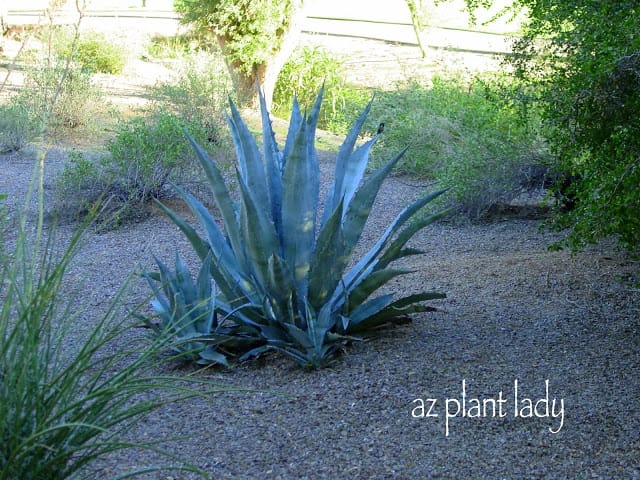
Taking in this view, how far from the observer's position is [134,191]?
791 cm

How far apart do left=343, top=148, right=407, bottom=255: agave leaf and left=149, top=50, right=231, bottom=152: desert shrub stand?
5939 mm

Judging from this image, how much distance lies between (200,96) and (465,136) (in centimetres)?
392

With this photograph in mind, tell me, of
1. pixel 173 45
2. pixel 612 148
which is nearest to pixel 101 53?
pixel 173 45

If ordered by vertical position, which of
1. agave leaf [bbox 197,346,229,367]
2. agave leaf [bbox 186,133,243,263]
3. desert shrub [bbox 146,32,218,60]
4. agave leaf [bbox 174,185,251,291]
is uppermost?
desert shrub [bbox 146,32,218,60]

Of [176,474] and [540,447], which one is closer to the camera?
[176,474]

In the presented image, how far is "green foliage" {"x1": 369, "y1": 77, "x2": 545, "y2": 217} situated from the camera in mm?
7801

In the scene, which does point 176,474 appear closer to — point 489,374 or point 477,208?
point 489,374

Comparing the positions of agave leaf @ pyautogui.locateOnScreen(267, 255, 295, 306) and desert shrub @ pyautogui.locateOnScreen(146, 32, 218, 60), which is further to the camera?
desert shrub @ pyautogui.locateOnScreen(146, 32, 218, 60)

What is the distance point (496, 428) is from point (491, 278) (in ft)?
7.54

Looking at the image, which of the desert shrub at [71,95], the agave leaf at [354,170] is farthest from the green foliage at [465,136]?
the desert shrub at [71,95]

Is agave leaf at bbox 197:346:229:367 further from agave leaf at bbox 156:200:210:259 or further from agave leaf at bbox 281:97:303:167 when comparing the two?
agave leaf at bbox 281:97:303:167

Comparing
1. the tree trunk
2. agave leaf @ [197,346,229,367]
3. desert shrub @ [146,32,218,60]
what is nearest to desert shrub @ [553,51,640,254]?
agave leaf @ [197,346,229,367]

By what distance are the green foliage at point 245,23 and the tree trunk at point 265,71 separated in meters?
0.07

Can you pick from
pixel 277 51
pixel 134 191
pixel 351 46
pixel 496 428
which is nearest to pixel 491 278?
pixel 496 428
